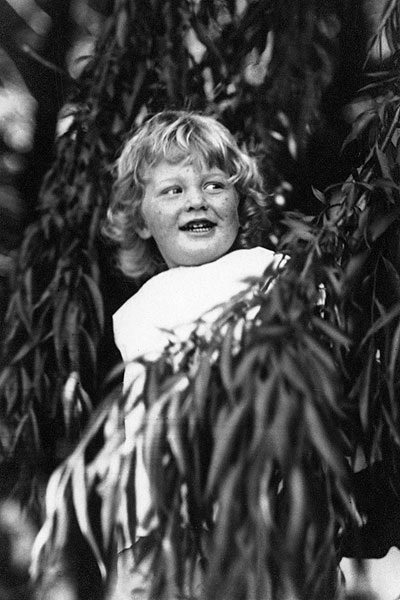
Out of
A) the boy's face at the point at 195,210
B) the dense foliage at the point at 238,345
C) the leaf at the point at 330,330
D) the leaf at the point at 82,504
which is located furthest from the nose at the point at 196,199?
the leaf at the point at 82,504

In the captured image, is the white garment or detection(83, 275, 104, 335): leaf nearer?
the white garment

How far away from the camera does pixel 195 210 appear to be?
1.12 metres

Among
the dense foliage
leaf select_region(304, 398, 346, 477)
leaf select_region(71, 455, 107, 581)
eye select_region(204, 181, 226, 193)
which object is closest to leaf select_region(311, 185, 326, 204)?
the dense foliage

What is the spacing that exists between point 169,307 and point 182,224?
0.11m

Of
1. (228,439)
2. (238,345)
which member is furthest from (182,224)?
(228,439)

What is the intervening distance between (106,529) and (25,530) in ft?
0.42

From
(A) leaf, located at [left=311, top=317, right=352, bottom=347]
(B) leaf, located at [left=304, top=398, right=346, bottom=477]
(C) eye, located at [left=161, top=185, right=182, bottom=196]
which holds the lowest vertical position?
(B) leaf, located at [left=304, top=398, right=346, bottom=477]

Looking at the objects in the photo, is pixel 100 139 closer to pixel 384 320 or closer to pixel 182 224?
pixel 182 224

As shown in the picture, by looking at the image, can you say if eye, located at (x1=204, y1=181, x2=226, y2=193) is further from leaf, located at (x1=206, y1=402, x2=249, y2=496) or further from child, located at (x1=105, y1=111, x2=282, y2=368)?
leaf, located at (x1=206, y1=402, x2=249, y2=496)

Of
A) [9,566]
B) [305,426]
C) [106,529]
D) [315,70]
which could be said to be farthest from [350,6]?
[9,566]

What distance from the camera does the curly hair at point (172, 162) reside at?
45.2 inches

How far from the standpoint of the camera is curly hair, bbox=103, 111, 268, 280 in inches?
45.2

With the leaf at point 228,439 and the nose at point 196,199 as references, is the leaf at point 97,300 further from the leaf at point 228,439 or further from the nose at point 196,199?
the leaf at point 228,439

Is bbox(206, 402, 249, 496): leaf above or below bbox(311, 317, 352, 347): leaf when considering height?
below
